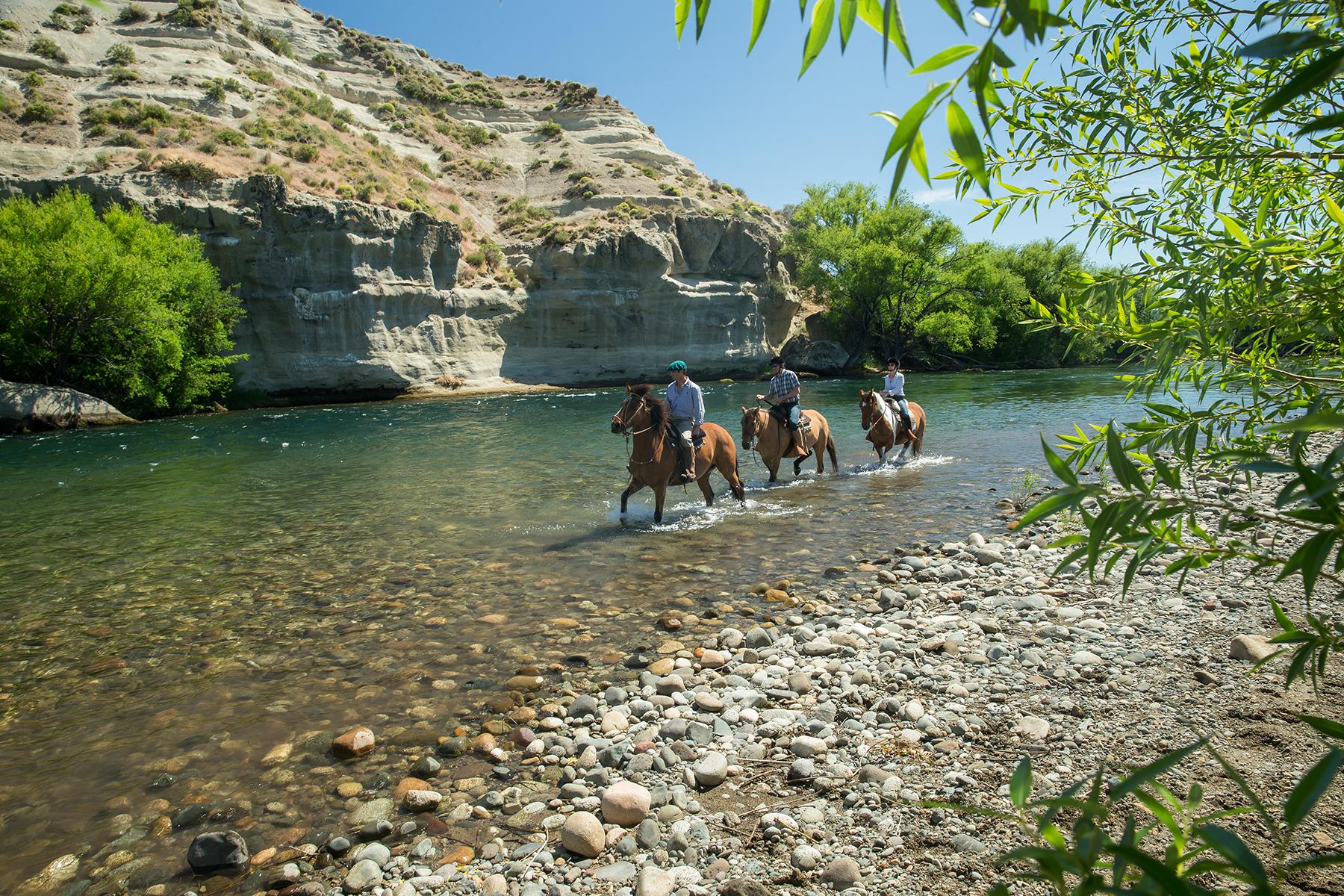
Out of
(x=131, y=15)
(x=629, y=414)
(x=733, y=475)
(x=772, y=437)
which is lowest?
(x=733, y=475)

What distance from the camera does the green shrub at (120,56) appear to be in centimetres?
5245

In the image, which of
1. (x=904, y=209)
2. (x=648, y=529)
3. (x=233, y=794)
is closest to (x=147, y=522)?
(x=648, y=529)

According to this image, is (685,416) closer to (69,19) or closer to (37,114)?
(37,114)

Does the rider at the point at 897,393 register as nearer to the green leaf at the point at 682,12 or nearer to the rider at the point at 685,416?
the rider at the point at 685,416

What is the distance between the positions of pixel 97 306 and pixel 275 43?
1963 inches

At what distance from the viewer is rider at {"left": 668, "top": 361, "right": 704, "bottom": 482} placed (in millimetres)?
12102

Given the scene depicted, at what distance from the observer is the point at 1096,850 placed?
133 centimetres

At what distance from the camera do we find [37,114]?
4272cm

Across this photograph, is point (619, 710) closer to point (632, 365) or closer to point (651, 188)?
point (632, 365)

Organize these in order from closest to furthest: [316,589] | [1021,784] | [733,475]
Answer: [1021,784] → [316,589] → [733,475]

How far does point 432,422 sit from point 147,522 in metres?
18.2

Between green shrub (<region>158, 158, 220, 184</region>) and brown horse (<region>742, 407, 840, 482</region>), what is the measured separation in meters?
43.4

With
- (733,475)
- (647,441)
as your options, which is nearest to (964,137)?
(647,441)

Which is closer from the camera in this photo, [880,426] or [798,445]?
[798,445]
